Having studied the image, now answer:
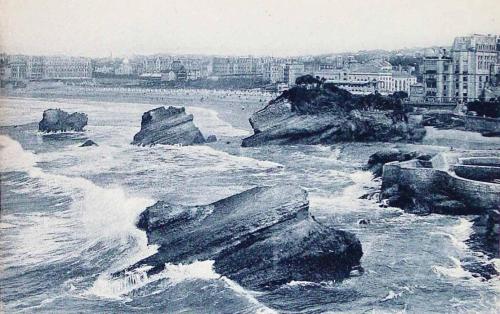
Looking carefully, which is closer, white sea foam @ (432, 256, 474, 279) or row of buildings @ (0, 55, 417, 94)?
white sea foam @ (432, 256, 474, 279)

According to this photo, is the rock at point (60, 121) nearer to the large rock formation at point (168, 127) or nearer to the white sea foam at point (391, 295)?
the large rock formation at point (168, 127)

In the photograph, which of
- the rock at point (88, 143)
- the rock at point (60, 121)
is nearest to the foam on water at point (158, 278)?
the rock at point (60, 121)

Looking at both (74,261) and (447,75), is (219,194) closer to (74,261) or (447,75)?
(74,261)

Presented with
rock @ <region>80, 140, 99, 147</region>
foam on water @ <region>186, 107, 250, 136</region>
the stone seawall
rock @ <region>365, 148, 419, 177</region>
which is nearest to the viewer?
the stone seawall

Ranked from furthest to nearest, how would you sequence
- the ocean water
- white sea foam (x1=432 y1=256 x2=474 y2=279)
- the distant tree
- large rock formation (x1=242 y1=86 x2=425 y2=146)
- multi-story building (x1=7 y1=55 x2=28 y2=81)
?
large rock formation (x1=242 y1=86 x2=425 y2=146) → the distant tree → multi-story building (x1=7 y1=55 x2=28 y2=81) → white sea foam (x1=432 y1=256 x2=474 y2=279) → the ocean water

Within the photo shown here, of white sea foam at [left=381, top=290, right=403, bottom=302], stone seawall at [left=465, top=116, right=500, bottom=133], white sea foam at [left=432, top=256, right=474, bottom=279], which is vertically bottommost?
white sea foam at [left=381, top=290, right=403, bottom=302]

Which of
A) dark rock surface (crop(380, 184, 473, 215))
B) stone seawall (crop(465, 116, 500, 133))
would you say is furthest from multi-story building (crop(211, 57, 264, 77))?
stone seawall (crop(465, 116, 500, 133))

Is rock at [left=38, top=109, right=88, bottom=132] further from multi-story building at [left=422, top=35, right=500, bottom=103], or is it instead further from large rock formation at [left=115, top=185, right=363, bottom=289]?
multi-story building at [left=422, top=35, right=500, bottom=103]
